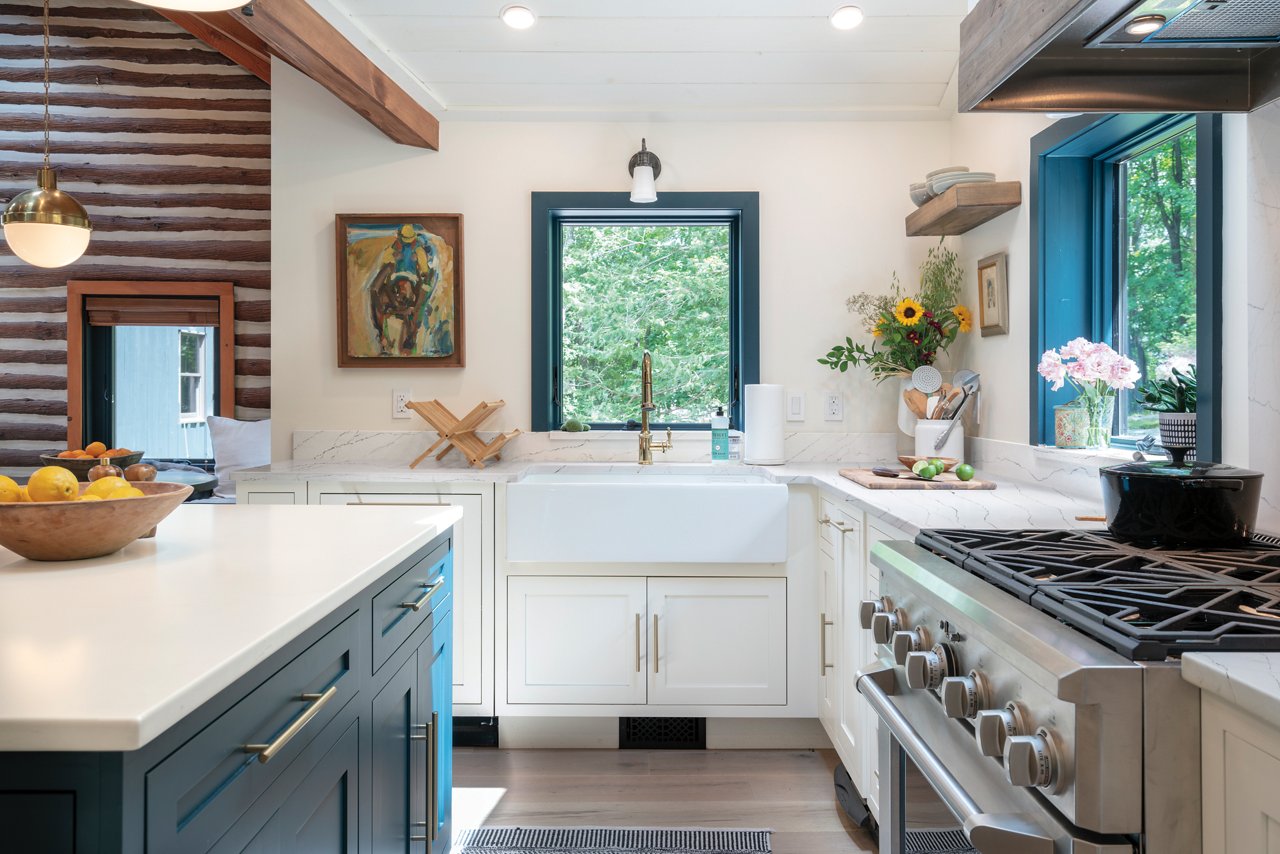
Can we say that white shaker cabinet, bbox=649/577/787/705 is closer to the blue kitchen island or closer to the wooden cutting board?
the wooden cutting board

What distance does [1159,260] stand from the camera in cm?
216

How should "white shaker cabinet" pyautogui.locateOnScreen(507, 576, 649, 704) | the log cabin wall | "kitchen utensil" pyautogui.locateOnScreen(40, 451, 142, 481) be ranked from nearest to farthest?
1. "kitchen utensil" pyautogui.locateOnScreen(40, 451, 142, 481)
2. "white shaker cabinet" pyautogui.locateOnScreen(507, 576, 649, 704)
3. the log cabin wall

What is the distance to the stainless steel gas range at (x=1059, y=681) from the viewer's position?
0.75 m

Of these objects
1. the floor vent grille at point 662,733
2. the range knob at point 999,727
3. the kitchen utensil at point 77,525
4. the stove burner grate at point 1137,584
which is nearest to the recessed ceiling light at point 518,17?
the kitchen utensil at point 77,525

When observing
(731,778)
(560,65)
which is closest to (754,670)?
(731,778)

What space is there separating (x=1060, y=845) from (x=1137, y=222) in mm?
2018

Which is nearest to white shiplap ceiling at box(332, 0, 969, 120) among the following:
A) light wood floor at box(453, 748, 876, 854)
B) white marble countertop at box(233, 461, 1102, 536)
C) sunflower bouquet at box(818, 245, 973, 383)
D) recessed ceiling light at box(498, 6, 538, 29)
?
recessed ceiling light at box(498, 6, 538, 29)

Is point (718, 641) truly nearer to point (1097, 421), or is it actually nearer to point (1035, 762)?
point (1097, 421)

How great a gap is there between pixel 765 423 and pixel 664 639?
879 millimetres

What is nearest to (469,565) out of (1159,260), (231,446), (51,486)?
(51,486)

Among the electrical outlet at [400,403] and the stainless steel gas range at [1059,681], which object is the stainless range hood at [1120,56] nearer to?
the stainless steel gas range at [1059,681]

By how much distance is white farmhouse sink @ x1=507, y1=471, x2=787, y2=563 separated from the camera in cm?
266

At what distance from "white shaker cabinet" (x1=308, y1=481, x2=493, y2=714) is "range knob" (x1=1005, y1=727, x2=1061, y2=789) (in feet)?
6.90

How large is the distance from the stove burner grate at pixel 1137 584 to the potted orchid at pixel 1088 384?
83 centimetres
